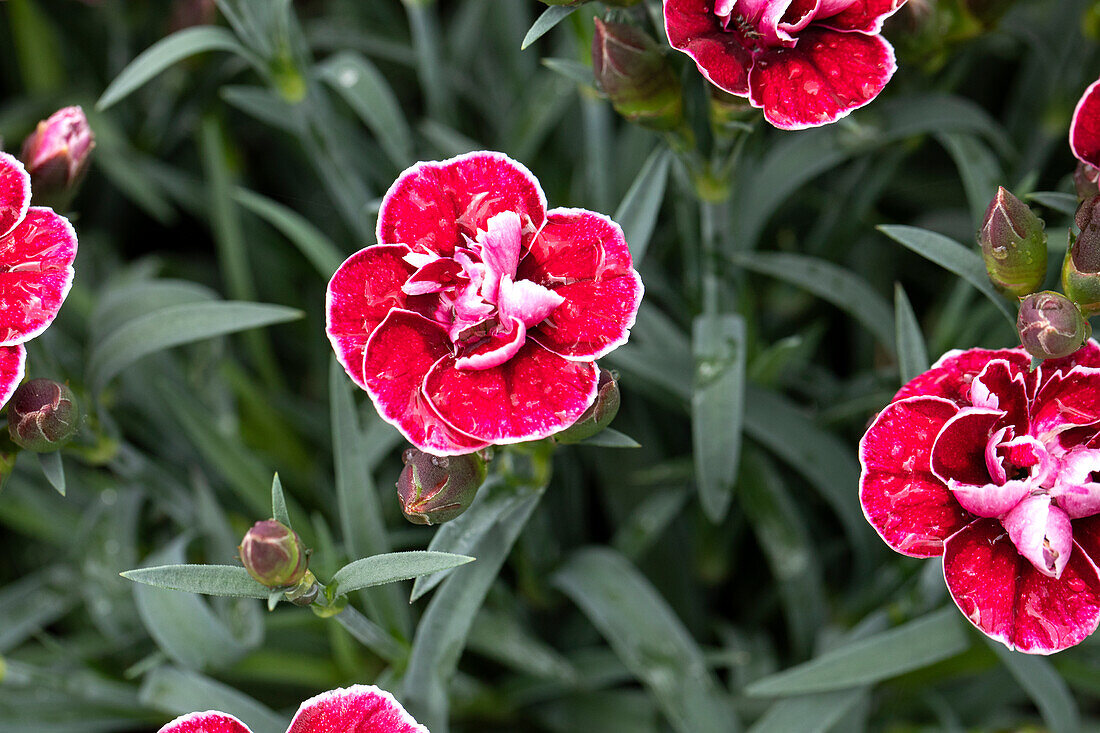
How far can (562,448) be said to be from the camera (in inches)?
64.2

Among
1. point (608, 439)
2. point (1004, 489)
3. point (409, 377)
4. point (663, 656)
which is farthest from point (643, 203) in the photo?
point (663, 656)

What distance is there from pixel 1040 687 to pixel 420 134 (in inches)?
52.8

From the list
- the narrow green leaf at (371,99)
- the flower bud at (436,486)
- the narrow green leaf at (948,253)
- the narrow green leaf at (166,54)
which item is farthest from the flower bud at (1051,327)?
the narrow green leaf at (166,54)

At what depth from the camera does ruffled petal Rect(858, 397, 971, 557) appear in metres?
0.95

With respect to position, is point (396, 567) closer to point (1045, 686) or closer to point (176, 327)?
point (176, 327)

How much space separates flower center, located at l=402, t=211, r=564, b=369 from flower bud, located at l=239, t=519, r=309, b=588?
23 cm

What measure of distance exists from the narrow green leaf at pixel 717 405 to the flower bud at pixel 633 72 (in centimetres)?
34

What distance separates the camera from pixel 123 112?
79.8 inches

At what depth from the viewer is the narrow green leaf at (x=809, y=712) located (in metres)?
1.25

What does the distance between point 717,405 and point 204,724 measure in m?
0.69

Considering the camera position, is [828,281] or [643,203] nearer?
[643,203]

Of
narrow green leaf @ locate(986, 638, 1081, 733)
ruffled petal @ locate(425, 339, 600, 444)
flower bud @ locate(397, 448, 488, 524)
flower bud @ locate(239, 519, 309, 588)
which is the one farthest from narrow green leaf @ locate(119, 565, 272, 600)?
narrow green leaf @ locate(986, 638, 1081, 733)

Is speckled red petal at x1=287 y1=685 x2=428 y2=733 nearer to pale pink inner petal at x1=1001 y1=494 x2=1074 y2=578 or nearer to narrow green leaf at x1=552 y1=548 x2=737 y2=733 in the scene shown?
narrow green leaf at x1=552 y1=548 x2=737 y2=733

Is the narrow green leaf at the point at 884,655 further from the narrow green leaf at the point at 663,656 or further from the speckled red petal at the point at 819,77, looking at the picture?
the speckled red petal at the point at 819,77
